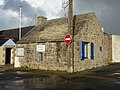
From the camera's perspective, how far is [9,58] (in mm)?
28297

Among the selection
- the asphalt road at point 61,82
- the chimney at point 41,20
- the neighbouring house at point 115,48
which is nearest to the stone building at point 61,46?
the chimney at point 41,20

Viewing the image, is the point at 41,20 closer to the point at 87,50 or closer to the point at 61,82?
the point at 87,50

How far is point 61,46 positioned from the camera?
18172mm

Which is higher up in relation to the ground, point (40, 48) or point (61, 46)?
point (61, 46)

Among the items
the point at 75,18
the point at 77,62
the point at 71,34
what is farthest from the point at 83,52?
the point at 75,18

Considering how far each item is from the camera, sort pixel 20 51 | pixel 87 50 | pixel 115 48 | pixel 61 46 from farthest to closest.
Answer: pixel 115 48, pixel 20 51, pixel 87 50, pixel 61 46

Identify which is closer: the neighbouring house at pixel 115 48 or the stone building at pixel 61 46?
the stone building at pixel 61 46

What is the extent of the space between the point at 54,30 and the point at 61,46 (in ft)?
9.33

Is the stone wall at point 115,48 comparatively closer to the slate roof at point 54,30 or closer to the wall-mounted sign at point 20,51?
the slate roof at point 54,30

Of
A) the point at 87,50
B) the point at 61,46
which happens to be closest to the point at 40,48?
→ the point at 61,46

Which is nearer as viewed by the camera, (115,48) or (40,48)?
(40,48)

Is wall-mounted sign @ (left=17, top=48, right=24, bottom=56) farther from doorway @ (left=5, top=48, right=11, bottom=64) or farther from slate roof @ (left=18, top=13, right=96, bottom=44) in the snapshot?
doorway @ (left=5, top=48, right=11, bottom=64)

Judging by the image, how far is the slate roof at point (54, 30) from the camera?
19195mm

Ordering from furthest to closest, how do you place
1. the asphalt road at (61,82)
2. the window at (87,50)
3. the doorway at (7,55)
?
1. the doorway at (7,55)
2. the window at (87,50)
3. the asphalt road at (61,82)
